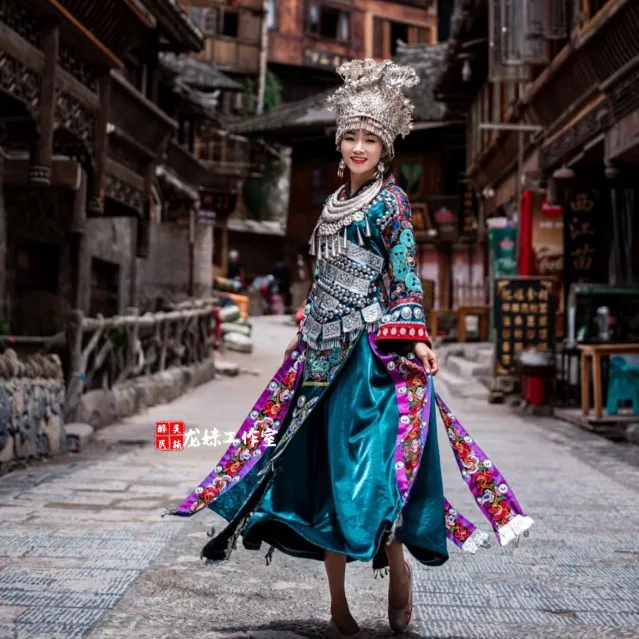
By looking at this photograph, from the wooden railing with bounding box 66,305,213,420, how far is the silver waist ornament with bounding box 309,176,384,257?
6547 mm

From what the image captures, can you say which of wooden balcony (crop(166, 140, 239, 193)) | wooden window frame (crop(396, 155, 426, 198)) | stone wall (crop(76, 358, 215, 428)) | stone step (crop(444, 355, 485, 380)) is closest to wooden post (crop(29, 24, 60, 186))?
stone wall (crop(76, 358, 215, 428))

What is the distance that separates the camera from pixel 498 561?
4914mm

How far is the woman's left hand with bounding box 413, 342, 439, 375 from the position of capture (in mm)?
3691

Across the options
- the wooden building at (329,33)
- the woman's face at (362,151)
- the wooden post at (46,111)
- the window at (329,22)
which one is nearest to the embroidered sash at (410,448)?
the woman's face at (362,151)

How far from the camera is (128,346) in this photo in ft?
39.9

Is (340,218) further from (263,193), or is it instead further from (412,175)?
(263,193)

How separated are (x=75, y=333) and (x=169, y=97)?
1413 cm

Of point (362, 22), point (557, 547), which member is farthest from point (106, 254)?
point (362, 22)

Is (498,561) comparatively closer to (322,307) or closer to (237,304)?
(322,307)

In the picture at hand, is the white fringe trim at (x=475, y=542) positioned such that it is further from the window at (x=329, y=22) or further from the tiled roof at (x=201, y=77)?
the window at (x=329, y=22)

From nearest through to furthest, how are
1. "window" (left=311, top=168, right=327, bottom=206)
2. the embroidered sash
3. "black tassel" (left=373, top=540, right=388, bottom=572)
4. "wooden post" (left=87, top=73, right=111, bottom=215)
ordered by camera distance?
the embroidered sash, "black tassel" (left=373, top=540, right=388, bottom=572), "wooden post" (left=87, top=73, right=111, bottom=215), "window" (left=311, top=168, right=327, bottom=206)

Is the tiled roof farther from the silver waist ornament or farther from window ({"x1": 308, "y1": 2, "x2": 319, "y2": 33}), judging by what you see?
the silver waist ornament

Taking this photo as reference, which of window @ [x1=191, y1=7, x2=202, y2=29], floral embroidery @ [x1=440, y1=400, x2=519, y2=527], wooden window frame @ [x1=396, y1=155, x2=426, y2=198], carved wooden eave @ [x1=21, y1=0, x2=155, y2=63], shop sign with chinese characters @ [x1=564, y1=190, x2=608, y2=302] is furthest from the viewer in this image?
window @ [x1=191, y1=7, x2=202, y2=29]

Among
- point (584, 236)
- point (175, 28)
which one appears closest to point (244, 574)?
point (584, 236)
